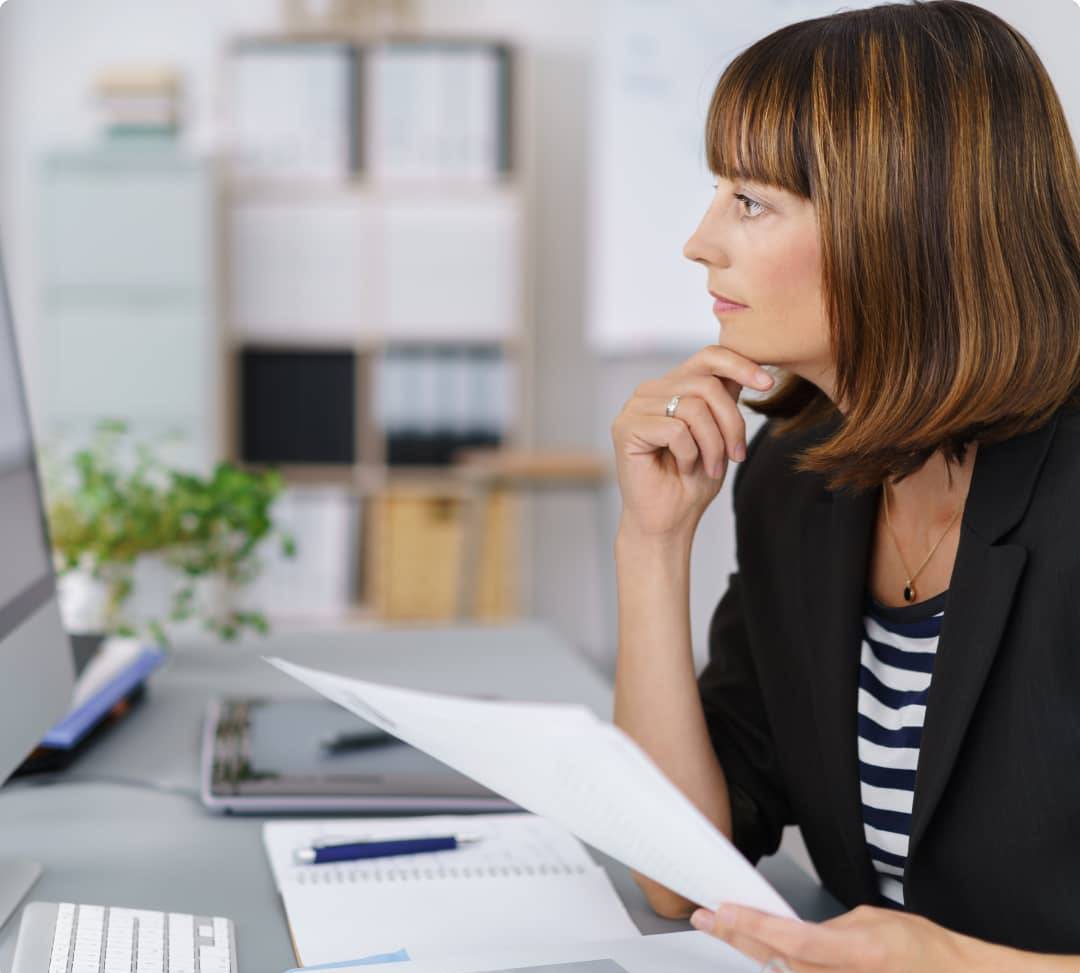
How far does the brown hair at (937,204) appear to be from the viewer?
2.54 ft

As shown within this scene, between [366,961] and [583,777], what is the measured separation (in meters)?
0.21

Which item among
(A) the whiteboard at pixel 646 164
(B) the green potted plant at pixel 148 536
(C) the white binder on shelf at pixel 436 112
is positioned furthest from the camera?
(C) the white binder on shelf at pixel 436 112

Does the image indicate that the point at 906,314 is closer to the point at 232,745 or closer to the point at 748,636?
the point at 748,636

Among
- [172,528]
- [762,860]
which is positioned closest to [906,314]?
[762,860]

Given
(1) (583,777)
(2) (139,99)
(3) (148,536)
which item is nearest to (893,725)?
(1) (583,777)

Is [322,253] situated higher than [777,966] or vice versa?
[322,253]

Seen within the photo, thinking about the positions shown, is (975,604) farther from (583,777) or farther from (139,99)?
(139,99)

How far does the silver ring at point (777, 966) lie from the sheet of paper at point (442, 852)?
0.83 ft

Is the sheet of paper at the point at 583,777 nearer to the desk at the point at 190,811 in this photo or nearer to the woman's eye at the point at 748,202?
the desk at the point at 190,811

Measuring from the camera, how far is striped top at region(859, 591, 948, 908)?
86 cm

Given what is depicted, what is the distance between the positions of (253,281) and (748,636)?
3169 mm

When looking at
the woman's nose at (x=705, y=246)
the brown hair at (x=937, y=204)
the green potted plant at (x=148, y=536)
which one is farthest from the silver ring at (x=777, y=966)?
the green potted plant at (x=148, y=536)

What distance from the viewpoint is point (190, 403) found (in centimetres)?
378

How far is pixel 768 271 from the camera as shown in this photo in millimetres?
844
